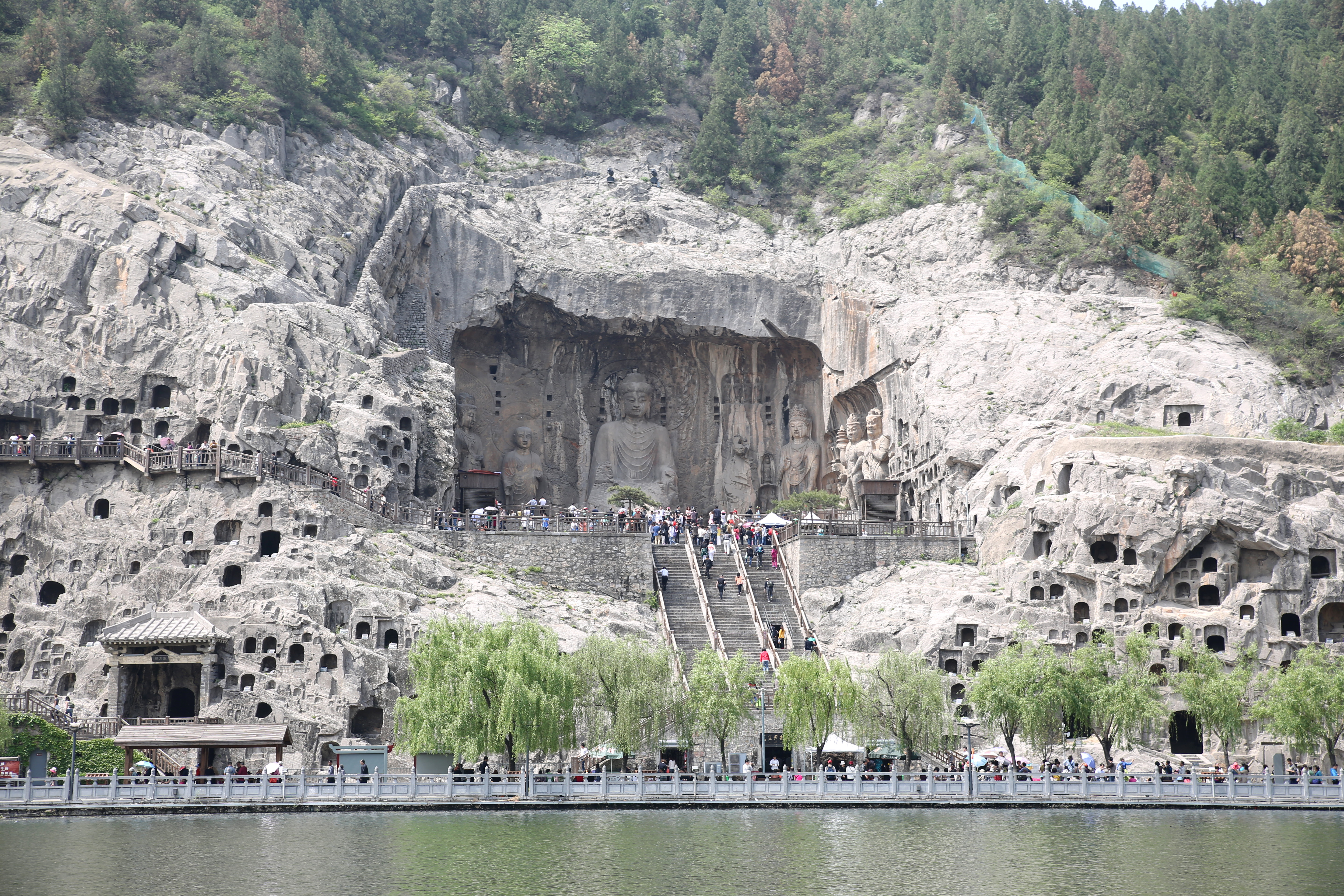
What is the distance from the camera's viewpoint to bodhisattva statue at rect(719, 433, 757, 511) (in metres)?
71.4

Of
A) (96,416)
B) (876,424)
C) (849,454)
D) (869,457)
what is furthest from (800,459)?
(96,416)

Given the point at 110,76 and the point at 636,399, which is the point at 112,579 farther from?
the point at 636,399

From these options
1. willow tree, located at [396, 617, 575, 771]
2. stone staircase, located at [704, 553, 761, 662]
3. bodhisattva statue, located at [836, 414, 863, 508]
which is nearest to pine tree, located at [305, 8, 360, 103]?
bodhisattva statue, located at [836, 414, 863, 508]

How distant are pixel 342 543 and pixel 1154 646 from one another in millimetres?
27523

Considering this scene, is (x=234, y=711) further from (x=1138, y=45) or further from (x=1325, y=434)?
(x=1138, y=45)

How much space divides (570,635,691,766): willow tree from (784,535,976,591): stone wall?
11207 mm

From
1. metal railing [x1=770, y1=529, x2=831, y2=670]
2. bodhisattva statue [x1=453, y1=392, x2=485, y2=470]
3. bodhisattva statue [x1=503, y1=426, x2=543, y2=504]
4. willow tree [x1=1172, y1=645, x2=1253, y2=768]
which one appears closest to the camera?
willow tree [x1=1172, y1=645, x2=1253, y2=768]

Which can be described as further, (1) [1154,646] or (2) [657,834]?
(1) [1154,646]

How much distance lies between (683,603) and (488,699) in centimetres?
1331

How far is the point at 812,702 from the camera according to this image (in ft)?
139

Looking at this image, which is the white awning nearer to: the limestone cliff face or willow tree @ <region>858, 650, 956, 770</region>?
willow tree @ <region>858, 650, 956, 770</region>

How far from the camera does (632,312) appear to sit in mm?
67250

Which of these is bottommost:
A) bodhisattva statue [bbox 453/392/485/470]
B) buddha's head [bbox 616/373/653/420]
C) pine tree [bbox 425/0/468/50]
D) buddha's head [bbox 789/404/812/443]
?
bodhisattva statue [bbox 453/392/485/470]

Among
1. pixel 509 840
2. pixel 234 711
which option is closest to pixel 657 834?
pixel 509 840
